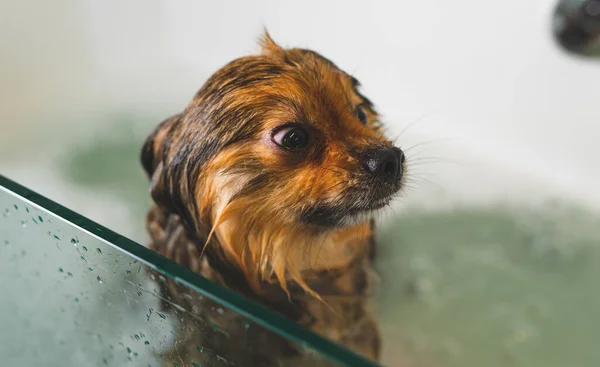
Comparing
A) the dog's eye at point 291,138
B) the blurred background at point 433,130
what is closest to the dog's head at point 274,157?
the dog's eye at point 291,138

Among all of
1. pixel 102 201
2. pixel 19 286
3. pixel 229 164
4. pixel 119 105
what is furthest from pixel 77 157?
pixel 229 164

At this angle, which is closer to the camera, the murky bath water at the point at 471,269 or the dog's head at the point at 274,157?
the dog's head at the point at 274,157

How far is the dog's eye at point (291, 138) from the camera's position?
753 millimetres

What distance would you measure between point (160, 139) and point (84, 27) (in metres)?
0.95

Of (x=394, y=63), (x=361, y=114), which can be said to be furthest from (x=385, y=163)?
(x=394, y=63)

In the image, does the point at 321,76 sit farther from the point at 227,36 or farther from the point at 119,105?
the point at 119,105

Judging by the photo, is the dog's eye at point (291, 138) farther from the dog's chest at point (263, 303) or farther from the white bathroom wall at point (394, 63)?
the white bathroom wall at point (394, 63)

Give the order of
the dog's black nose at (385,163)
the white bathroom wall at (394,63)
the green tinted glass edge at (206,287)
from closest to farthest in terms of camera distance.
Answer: the green tinted glass edge at (206,287), the dog's black nose at (385,163), the white bathroom wall at (394,63)

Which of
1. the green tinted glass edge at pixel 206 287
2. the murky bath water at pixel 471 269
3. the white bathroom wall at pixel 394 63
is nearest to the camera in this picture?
the green tinted glass edge at pixel 206 287

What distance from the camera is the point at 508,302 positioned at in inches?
62.5

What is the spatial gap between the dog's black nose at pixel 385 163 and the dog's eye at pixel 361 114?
0.08 m

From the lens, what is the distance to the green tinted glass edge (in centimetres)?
66

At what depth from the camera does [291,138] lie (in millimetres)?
758

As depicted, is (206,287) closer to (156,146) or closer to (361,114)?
(156,146)
